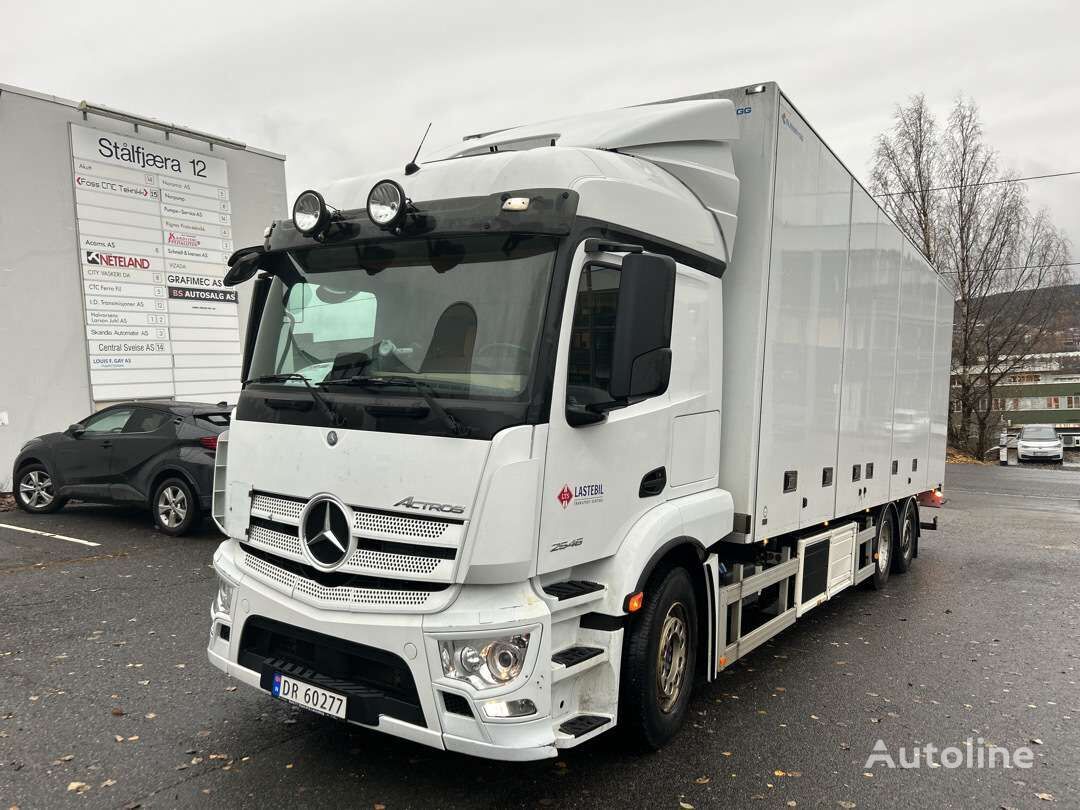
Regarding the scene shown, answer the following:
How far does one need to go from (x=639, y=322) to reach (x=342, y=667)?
1.94 m

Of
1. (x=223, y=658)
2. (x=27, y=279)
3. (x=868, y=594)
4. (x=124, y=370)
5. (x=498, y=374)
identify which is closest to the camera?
(x=498, y=374)

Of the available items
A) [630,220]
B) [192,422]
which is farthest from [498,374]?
[192,422]

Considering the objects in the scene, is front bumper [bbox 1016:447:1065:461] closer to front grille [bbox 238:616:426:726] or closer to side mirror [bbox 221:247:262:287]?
side mirror [bbox 221:247:262:287]

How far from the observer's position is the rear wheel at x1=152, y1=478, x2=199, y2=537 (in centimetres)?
913

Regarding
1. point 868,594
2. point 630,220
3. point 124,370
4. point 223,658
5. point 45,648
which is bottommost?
point 868,594

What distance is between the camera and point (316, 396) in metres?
→ 3.60

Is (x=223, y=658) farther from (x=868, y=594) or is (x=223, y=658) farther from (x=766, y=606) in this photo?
(x=868, y=594)

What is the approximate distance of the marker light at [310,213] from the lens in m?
3.80

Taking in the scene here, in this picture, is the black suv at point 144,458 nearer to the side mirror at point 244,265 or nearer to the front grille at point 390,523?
the side mirror at point 244,265

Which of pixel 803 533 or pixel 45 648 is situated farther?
pixel 803 533

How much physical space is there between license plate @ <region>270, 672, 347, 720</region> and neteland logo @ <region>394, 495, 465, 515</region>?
86 centimetres

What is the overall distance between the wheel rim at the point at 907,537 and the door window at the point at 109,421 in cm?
923

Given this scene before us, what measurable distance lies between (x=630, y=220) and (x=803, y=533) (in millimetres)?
3225

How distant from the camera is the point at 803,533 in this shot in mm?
5910
